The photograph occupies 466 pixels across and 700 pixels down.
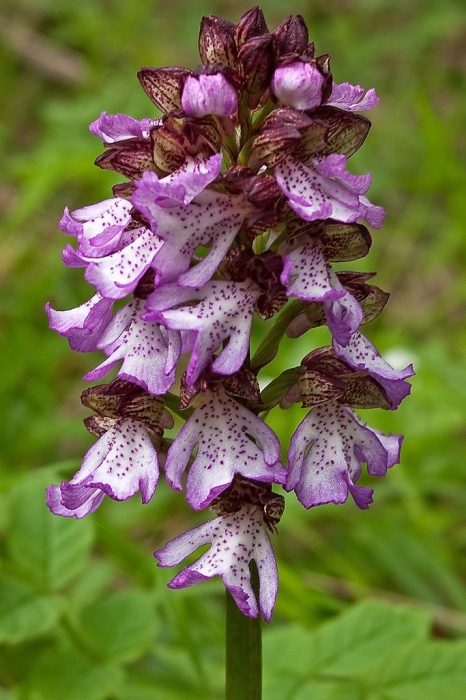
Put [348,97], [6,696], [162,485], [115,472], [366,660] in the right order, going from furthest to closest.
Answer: [162,485] < [366,660] < [6,696] < [348,97] < [115,472]

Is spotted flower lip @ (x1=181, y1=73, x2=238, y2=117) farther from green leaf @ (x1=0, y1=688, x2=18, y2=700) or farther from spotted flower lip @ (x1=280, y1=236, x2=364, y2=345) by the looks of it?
green leaf @ (x1=0, y1=688, x2=18, y2=700)

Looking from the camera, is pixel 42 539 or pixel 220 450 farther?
pixel 42 539

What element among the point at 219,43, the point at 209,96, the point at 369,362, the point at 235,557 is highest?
the point at 219,43

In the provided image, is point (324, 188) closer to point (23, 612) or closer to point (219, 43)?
point (219, 43)

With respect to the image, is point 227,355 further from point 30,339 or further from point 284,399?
point 30,339

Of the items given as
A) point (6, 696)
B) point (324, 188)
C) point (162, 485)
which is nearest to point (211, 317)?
point (324, 188)

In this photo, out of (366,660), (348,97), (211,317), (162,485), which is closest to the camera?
(211,317)

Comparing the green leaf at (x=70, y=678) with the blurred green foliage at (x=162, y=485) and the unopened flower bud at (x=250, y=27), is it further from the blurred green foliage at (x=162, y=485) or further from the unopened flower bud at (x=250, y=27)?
the unopened flower bud at (x=250, y=27)

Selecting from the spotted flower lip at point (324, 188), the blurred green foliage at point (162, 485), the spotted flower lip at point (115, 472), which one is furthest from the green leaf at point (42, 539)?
the spotted flower lip at point (324, 188)
